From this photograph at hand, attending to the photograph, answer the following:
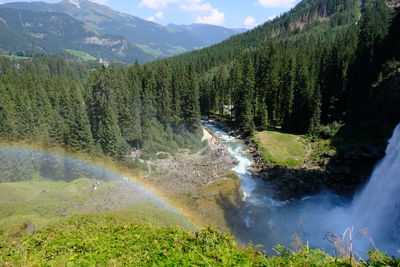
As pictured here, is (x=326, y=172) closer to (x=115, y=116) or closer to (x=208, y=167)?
(x=208, y=167)

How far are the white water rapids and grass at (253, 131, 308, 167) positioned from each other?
946 cm

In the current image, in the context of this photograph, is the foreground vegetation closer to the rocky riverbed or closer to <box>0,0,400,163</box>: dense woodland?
the rocky riverbed

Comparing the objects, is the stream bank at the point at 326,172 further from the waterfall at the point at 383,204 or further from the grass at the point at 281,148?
the waterfall at the point at 383,204

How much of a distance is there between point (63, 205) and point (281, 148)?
37.7 meters

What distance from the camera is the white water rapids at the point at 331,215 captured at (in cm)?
2220

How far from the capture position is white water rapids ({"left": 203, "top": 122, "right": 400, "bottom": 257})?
2220cm

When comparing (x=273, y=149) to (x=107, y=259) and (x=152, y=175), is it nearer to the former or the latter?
(x=152, y=175)

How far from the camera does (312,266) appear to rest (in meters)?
6.27

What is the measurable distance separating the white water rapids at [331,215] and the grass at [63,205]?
8.29 meters

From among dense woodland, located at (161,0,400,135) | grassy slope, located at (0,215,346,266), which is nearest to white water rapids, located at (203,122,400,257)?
grassy slope, located at (0,215,346,266)

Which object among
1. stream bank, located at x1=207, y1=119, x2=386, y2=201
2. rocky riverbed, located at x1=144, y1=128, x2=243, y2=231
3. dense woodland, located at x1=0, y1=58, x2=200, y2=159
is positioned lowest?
rocky riverbed, located at x1=144, y1=128, x2=243, y2=231

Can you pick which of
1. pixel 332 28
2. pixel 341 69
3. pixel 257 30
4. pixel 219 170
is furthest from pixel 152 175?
pixel 257 30

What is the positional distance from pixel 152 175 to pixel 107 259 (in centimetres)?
3261

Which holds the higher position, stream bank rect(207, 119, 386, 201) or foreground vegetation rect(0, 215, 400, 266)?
foreground vegetation rect(0, 215, 400, 266)
